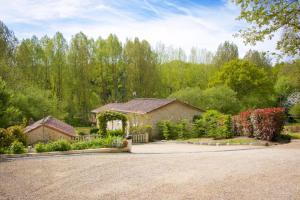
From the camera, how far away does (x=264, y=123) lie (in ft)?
82.2

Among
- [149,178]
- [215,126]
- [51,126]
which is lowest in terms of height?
[149,178]

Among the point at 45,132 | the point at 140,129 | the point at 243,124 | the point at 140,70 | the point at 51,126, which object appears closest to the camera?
the point at 45,132

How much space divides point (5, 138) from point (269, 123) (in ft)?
59.0

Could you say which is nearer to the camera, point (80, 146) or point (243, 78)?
point (80, 146)

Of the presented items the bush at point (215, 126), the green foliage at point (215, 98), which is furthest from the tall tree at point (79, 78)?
the bush at point (215, 126)

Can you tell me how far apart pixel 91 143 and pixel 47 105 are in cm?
2060

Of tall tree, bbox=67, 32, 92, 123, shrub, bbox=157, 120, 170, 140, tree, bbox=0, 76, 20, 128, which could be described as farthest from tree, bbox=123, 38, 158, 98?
tree, bbox=0, 76, 20, 128

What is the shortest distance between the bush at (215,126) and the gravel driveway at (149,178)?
1404cm

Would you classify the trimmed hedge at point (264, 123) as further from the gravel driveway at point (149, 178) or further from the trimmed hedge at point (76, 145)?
the trimmed hedge at point (76, 145)

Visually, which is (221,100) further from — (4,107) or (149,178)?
(149,178)

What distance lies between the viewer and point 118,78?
196 feet

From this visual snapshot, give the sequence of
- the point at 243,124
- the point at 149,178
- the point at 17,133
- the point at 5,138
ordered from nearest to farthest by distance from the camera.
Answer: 1. the point at 149,178
2. the point at 5,138
3. the point at 17,133
4. the point at 243,124

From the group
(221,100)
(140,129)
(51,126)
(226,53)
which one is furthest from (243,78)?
(51,126)

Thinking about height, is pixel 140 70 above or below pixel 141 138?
above
